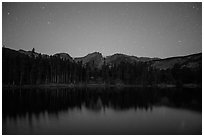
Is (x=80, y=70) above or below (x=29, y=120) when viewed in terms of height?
above

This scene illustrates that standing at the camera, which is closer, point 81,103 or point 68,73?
point 81,103

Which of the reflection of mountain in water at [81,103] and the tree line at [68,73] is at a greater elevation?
the tree line at [68,73]

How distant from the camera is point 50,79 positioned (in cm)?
8181

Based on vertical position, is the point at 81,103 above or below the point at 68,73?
below

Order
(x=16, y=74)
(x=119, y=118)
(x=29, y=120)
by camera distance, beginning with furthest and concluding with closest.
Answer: (x=16, y=74), (x=119, y=118), (x=29, y=120)

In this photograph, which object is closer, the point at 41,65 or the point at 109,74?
the point at 41,65

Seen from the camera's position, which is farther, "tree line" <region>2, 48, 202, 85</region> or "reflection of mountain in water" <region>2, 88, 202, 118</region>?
"tree line" <region>2, 48, 202, 85</region>

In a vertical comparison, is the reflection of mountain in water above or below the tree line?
below

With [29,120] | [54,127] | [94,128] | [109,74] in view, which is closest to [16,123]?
[29,120]

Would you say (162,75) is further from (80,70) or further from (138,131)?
(138,131)

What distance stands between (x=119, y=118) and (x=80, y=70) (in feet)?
258

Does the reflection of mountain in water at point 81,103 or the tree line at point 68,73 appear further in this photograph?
the tree line at point 68,73

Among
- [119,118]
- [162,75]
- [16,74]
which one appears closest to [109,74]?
[162,75]

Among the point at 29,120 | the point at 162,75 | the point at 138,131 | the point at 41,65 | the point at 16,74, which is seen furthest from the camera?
the point at 162,75
